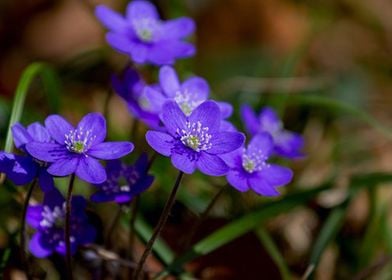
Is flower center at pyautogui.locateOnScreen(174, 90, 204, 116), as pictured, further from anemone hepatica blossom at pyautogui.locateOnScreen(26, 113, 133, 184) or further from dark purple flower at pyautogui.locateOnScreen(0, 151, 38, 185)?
dark purple flower at pyautogui.locateOnScreen(0, 151, 38, 185)

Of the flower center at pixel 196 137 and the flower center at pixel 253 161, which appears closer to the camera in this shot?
the flower center at pixel 196 137

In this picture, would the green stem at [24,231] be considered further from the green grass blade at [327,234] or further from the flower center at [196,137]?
the green grass blade at [327,234]

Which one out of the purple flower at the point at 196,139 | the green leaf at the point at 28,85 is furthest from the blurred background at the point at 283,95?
the purple flower at the point at 196,139

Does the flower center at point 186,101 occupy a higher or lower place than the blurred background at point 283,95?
higher

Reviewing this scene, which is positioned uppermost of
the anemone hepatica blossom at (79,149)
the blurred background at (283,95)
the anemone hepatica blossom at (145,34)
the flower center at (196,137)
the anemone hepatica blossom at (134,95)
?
the anemone hepatica blossom at (145,34)

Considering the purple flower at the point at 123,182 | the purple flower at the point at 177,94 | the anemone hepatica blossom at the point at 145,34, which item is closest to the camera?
the purple flower at the point at 123,182

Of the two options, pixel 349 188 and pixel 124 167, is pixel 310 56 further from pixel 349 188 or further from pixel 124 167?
pixel 124 167

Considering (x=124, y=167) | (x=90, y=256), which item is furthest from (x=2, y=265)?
(x=124, y=167)
